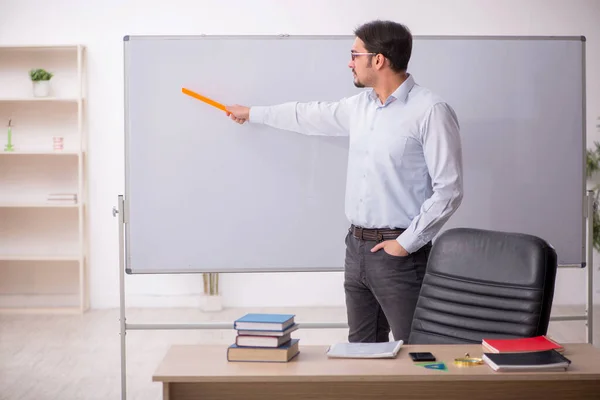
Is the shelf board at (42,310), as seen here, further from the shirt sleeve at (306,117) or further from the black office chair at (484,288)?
the black office chair at (484,288)

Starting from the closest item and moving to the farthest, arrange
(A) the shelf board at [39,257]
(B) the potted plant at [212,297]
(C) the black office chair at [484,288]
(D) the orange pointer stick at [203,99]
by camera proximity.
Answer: (C) the black office chair at [484,288] < (D) the orange pointer stick at [203,99] < (A) the shelf board at [39,257] < (B) the potted plant at [212,297]

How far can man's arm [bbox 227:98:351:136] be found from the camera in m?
3.49

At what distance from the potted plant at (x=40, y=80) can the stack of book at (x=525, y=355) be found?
15.9 ft

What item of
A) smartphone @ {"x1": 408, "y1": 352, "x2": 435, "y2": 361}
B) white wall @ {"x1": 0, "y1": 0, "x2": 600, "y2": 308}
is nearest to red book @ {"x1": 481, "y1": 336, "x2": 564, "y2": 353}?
smartphone @ {"x1": 408, "y1": 352, "x2": 435, "y2": 361}

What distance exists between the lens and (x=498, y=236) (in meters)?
2.67

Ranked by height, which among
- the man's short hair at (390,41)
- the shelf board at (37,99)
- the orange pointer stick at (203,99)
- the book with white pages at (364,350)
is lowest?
the book with white pages at (364,350)

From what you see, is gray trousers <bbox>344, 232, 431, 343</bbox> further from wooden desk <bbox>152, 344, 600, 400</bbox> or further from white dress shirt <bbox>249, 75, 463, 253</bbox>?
wooden desk <bbox>152, 344, 600, 400</bbox>

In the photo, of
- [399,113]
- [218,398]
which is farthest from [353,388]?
[399,113]

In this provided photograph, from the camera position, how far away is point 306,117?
3.60 m

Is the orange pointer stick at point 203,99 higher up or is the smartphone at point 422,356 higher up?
the orange pointer stick at point 203,99

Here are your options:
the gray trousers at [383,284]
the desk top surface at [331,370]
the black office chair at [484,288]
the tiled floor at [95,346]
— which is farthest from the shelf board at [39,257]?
the desk top surface at [331,370]

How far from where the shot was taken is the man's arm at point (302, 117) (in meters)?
→ 3.49

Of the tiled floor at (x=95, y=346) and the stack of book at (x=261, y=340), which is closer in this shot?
the stack of book at (x=261, y=340)

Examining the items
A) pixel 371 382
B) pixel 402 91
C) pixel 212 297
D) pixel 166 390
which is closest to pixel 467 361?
pixel 371 382
